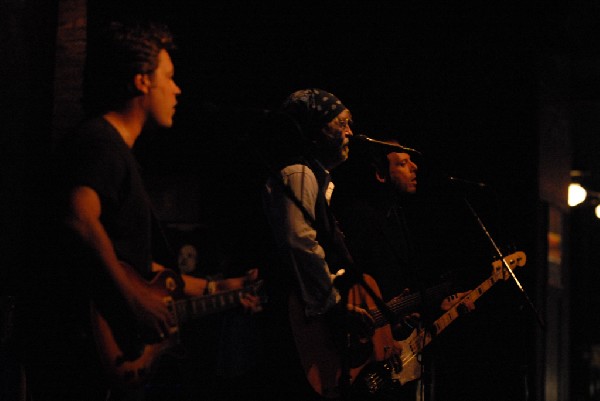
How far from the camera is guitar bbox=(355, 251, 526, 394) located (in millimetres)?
4148

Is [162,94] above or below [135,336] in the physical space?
above

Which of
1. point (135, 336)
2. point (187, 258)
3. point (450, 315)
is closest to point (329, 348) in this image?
point (135, 336)

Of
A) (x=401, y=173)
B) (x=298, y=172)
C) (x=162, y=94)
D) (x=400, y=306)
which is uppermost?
(x=162, y=94)

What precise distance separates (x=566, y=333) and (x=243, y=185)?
530cm

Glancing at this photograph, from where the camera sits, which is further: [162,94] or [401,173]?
[401,173]

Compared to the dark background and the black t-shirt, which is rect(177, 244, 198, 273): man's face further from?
the black t-shirt

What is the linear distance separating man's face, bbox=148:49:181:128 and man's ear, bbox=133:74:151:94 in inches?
0.7

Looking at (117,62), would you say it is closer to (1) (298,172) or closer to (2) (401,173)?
(1) (298,172)

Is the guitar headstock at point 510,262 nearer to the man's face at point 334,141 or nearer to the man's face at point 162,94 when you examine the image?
the man's face at point 334,141

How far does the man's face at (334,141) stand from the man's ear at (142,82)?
1325 mm

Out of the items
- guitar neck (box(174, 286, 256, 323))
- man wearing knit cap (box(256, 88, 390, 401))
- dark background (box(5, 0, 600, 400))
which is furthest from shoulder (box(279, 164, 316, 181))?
dark background (box(5, 0, 600, 400))

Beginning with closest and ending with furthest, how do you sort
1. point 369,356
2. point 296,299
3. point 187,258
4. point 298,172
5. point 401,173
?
1. point 296,299
2. point 298,172
3. point 369,356
4. point 401,173
5. point 187,258

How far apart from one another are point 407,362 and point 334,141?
143cm

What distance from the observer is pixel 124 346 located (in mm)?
2695
